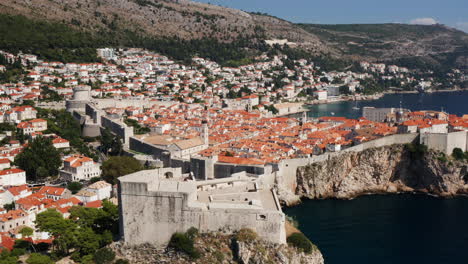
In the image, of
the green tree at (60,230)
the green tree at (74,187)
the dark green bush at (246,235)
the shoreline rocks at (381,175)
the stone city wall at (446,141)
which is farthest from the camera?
the stone city wall at (446,141)

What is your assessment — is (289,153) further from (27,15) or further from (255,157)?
(27,15)

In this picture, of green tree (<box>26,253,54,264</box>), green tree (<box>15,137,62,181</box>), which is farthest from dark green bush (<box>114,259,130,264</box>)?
green tree (<box>15,137,62,181</box>)

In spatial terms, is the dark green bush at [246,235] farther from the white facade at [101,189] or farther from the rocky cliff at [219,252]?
the white facade at [101,189]

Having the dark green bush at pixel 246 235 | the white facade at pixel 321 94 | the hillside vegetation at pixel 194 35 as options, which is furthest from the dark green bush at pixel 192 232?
the white facade at pixel 321 94

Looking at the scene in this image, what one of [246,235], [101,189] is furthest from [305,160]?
[246,235]

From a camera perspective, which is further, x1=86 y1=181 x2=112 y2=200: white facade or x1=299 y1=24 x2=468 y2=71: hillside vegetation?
x1=299 y1=24 x2=468 y2=71: hillside vegetation

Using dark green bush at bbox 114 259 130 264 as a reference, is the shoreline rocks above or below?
below

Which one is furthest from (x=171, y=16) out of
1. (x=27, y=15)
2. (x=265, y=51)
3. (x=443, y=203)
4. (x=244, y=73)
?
(x=443, y=203)

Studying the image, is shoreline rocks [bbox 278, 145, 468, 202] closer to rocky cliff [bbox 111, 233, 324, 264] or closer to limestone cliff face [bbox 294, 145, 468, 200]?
limestone cliff face [bbox 294, 145, 468, 200]
